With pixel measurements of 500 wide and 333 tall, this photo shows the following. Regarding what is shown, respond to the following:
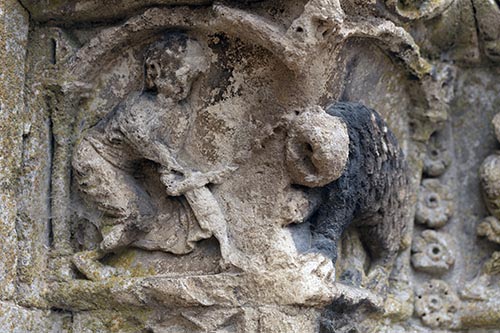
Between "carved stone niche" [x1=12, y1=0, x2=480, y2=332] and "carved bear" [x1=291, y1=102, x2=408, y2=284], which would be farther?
"carved bear" [x1=291, y1=102, x2=408, y2=284]

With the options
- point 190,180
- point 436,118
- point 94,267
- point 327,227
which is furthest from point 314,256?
point 436,118

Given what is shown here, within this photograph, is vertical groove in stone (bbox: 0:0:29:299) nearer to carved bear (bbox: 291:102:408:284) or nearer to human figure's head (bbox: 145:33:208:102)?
human figure's head (bbox: 145:33:208:102)

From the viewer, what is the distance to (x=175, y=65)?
374 cm

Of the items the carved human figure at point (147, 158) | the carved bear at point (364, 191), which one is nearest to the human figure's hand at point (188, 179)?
the carved human figure at point (147, 158)

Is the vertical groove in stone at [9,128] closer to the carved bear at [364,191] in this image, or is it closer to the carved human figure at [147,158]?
the carved human figure at [147,158]

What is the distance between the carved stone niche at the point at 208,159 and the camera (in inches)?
142

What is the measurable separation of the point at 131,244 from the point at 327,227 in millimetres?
643

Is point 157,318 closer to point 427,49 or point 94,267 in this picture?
point 94,267

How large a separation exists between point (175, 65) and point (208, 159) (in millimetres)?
321

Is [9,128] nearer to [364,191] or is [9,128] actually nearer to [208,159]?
[208,159]

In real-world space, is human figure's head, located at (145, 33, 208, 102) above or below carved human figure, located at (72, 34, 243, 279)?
above

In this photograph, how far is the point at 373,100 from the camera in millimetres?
4164

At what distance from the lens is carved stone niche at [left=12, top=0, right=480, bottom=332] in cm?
361

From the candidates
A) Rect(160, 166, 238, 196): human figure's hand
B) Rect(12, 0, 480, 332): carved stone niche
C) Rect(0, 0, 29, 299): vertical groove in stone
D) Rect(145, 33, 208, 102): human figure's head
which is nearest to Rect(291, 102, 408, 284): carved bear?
Rect(12, 0, 480, 332): carved stone niche
